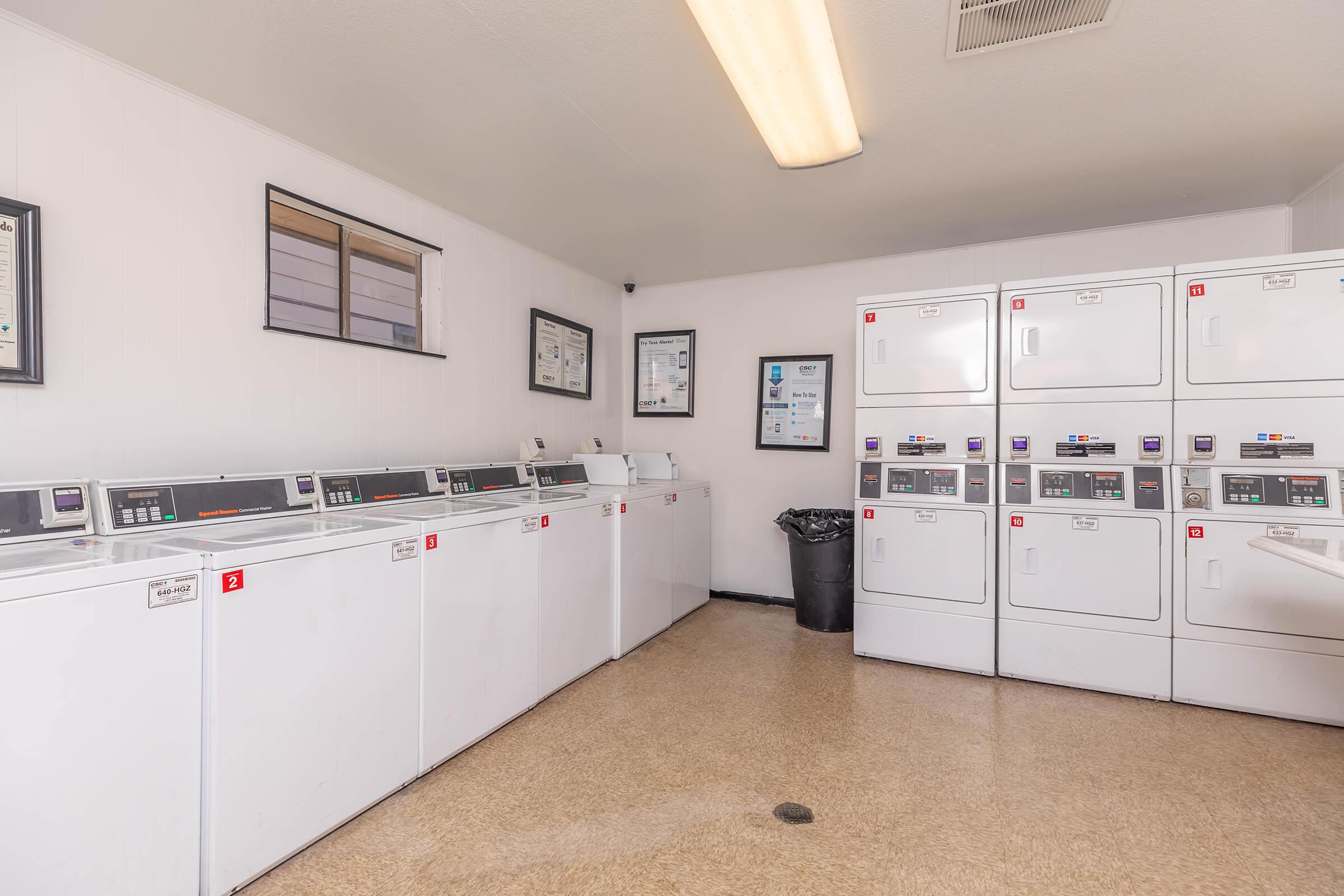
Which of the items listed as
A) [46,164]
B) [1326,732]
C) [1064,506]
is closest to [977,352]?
[1064,506]

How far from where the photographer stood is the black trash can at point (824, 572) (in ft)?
13.0

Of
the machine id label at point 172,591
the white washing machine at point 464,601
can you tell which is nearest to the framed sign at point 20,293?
the white washing machine at point 464,601

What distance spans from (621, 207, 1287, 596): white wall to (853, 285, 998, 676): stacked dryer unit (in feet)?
3.01

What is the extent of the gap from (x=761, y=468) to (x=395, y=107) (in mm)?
3320

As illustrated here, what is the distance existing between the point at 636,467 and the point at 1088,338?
273 centimetres

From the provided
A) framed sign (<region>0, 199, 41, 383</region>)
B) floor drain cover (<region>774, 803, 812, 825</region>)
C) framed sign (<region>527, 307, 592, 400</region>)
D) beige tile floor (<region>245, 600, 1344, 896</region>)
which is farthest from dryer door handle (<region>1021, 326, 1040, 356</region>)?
framed sign (<region>0, 199, 41, 383</region>)

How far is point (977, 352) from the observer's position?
3.28 metres

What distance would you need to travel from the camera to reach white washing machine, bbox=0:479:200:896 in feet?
4.18

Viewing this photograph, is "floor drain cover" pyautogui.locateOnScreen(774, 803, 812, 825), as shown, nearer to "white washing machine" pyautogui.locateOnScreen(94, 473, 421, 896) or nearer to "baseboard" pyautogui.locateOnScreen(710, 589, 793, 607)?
"white washing machine" pyautogui.locateOnScreen(94, 473, 421, 896)

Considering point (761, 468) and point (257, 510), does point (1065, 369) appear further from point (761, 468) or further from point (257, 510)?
point (257, 510)

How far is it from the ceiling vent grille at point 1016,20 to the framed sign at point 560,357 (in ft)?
9.48

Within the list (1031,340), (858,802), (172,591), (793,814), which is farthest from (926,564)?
(172,591)

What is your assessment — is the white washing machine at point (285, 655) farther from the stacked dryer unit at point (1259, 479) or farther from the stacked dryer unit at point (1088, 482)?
the stacked dryer unit at point (1259, 479)

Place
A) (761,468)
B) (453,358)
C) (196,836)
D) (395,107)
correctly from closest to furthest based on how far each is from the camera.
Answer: (196,836), (395,107), (453,358), (761,468)
